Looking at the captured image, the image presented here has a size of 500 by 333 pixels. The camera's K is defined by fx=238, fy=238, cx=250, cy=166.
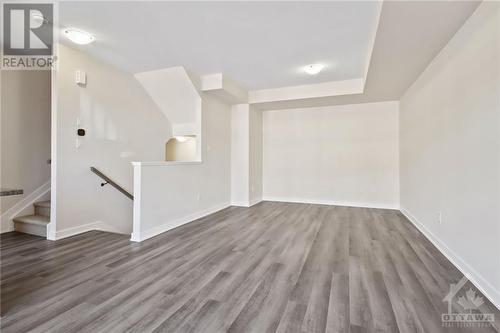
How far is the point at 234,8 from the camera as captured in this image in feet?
8.19

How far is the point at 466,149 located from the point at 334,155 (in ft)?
11.8

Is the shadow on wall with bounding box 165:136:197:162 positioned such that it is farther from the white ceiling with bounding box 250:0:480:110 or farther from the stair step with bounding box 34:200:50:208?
the white ceiling with bounding box 250:0:480:110

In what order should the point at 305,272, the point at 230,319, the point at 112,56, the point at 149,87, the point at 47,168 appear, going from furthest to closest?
1. the point at 149,87
2. the point at 47,168
3. the point at 112,56
4. the point at 305,272
5. the point at 230,319

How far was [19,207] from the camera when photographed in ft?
12.2

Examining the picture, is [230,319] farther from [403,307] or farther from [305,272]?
[403,307]

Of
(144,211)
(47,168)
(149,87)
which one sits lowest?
(144,211)

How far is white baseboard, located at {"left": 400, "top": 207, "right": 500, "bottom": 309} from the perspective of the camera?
185 centimetres

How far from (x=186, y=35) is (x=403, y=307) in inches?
142

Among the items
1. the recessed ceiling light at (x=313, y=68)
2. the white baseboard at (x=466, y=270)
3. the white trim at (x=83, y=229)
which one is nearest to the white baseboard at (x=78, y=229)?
the white trim at (x=83, y=229)

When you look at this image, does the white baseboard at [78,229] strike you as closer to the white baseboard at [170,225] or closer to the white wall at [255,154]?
the white baseboard at [170,225]

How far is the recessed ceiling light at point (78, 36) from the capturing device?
2935 mm

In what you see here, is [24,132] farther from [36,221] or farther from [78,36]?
[78,36]

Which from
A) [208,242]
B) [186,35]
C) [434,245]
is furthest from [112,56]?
[434,245]

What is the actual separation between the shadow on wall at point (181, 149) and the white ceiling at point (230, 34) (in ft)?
8.94
